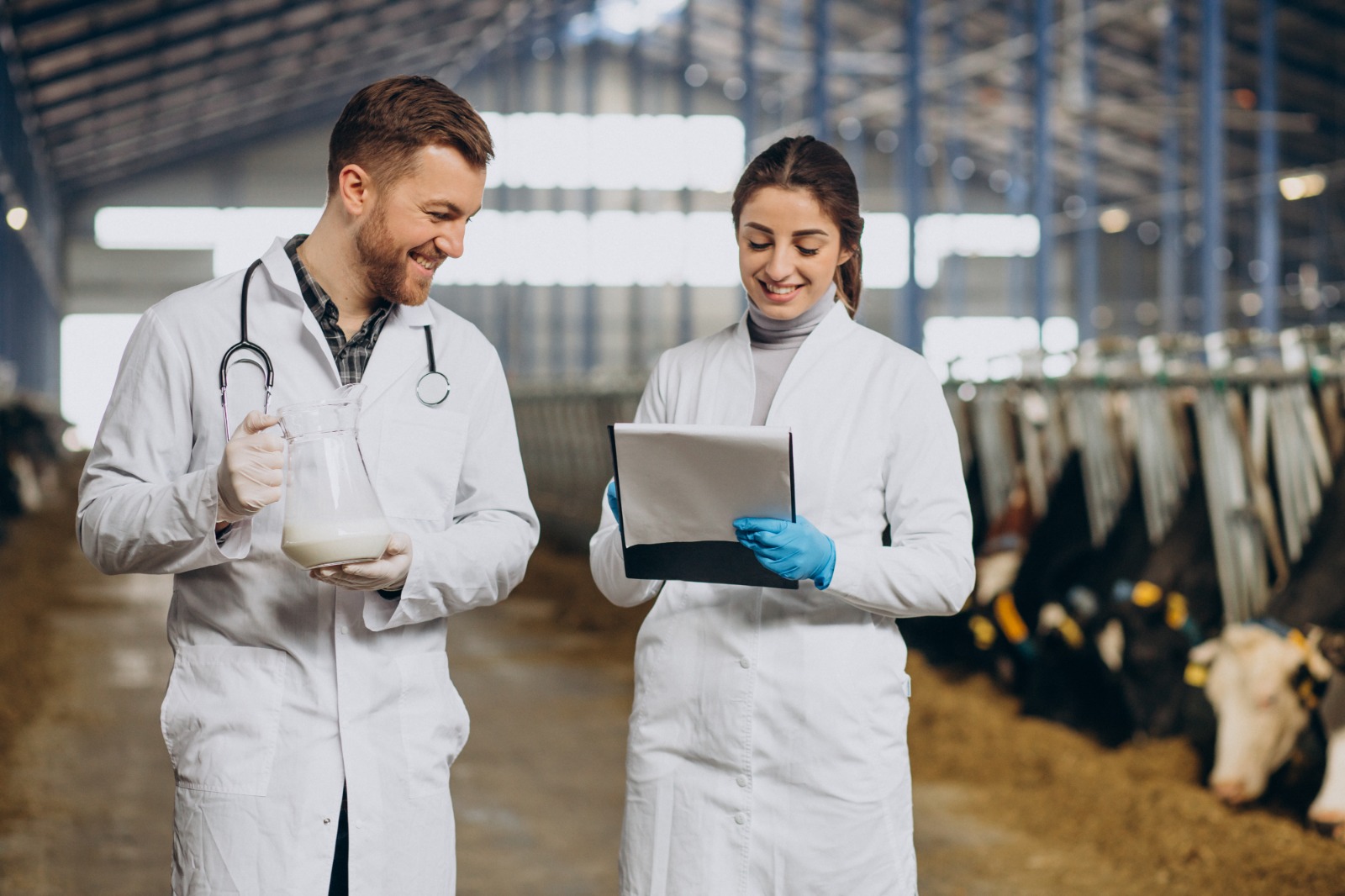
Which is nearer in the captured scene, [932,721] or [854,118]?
[932,721]

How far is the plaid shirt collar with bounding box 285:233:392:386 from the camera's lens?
5.86 ft

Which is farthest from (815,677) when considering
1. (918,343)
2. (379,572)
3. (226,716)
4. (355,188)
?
(918,343)

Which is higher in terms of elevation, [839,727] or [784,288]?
[784,288]

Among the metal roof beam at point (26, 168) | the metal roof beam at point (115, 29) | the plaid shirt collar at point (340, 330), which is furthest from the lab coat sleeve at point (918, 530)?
the metal roof beam at point (115, 29)

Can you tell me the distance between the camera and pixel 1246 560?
4500 mm

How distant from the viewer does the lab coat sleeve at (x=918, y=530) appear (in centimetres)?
180

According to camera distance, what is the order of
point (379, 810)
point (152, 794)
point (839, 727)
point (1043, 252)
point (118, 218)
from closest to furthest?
point (379, 810), point (839, 727), point (152, 794), point (1043, 252), point (118, 218)

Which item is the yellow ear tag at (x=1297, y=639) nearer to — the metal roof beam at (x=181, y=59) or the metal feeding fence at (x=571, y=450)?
the metal feeding fence at (x=571, y=450)

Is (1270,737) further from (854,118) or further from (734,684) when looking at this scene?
(854,118)

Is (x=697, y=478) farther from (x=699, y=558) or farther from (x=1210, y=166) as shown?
(x=1210, y=166)

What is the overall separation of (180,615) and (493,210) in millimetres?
20886

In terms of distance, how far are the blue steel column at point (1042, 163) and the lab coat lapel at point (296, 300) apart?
7024mm

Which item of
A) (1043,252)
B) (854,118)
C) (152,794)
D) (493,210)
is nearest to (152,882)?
(152,794)

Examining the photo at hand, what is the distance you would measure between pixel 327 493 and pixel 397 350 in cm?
27
